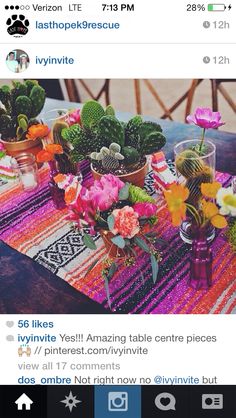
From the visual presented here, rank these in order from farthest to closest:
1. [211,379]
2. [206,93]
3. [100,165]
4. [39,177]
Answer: [206,93], [39,177], [100,165], [211,379]

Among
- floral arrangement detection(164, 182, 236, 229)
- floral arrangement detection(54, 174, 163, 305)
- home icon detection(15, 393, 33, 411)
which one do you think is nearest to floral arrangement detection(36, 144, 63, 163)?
floral arrangement detection(54, 174, 163, 305)

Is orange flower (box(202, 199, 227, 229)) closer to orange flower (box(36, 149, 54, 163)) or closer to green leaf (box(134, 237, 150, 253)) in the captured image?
green leaf (box(134, 237, 150, 253))

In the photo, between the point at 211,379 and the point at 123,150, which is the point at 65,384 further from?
the point at 123,150

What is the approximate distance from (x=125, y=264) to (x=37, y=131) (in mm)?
274

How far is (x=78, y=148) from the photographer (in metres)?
0.83

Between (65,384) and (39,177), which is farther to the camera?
(39,177)

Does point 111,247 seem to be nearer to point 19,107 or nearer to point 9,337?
point 9,337

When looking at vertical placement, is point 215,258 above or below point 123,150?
below

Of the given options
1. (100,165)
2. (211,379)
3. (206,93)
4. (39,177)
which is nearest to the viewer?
(211,379)

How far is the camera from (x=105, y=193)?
70 cm

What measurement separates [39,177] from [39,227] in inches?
5.6
